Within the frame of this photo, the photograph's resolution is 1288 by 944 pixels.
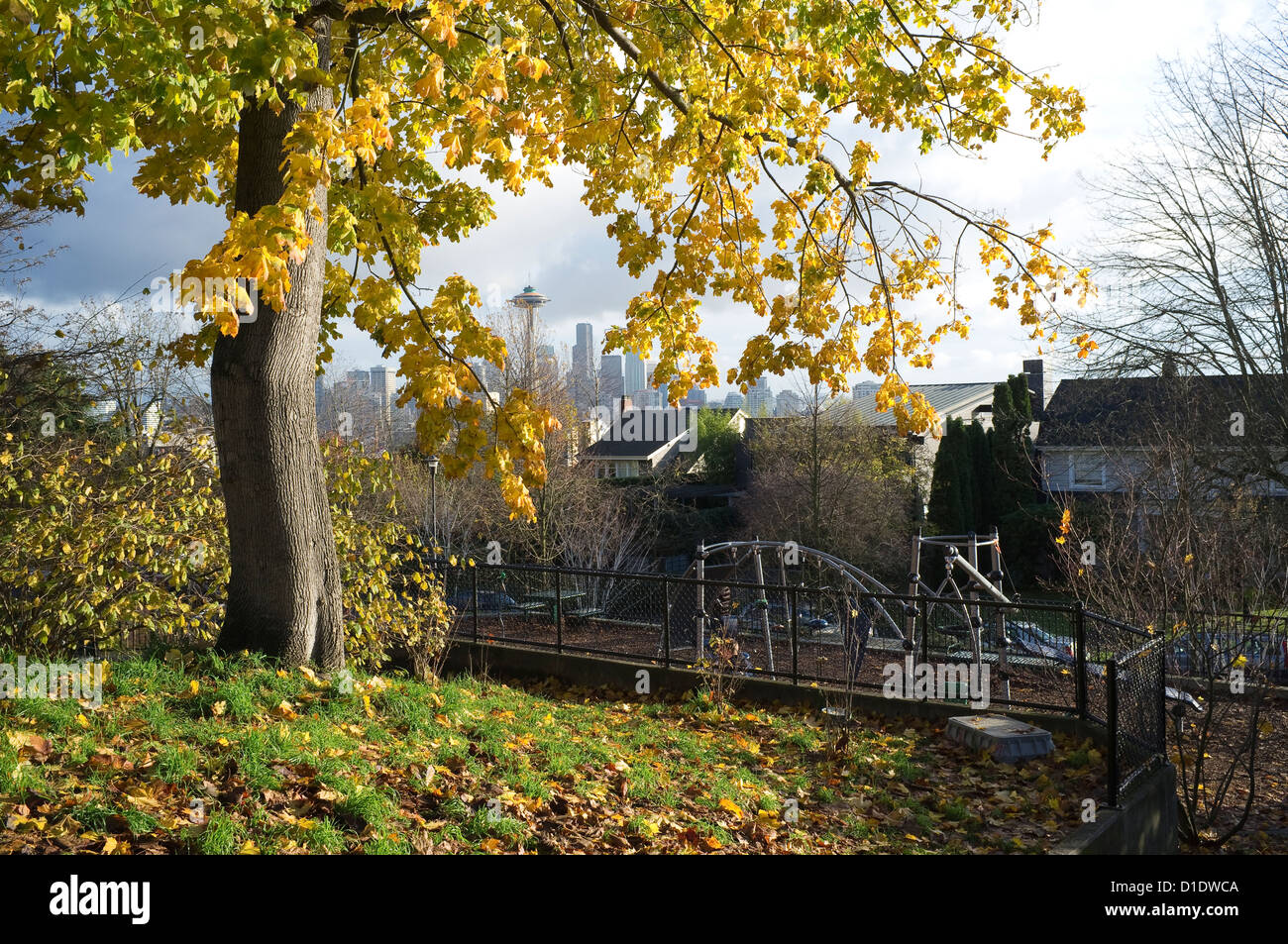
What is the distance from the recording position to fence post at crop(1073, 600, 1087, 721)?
8.51 meters

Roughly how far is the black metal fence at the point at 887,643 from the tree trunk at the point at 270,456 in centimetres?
464

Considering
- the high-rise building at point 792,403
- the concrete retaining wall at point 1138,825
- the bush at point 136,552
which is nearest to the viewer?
the concrete retaining wall at point 1138,825

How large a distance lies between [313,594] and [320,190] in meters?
2.86

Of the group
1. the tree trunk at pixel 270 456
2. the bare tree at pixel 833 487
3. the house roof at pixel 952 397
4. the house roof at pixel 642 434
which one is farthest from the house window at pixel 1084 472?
the tree trunk at pixel 270 456

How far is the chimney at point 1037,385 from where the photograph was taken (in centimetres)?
3971

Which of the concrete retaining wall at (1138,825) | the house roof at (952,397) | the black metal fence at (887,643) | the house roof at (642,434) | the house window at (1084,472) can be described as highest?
the house roof at (952,397)

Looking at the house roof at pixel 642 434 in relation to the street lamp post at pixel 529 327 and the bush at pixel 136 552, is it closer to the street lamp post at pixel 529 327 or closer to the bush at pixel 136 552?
the street lamp post at pixel 529 327

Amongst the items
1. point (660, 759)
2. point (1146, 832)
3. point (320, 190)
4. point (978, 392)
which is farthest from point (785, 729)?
point (978, 392)

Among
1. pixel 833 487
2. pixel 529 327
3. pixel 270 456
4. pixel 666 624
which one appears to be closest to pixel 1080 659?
pixel 666 624

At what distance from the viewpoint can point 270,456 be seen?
6.77 metres

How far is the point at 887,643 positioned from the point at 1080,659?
475 cm

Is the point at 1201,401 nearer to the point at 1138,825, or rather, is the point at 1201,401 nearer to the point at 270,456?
the point at 1138,825

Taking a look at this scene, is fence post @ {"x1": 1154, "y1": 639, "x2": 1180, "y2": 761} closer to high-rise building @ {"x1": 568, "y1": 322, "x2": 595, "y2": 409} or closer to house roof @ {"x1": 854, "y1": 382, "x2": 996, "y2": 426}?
high-rise building @ {"x1": 568, "y1": 322, "x2": 595, "y2": 409}

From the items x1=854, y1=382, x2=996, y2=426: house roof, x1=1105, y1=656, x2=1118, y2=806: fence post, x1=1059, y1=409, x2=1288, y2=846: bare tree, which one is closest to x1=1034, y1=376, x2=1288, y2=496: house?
x1=1059, y1=409, x2=1288, y2=846: bare tree
